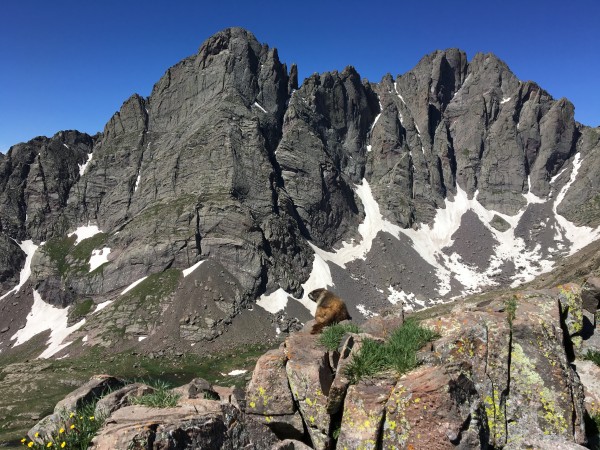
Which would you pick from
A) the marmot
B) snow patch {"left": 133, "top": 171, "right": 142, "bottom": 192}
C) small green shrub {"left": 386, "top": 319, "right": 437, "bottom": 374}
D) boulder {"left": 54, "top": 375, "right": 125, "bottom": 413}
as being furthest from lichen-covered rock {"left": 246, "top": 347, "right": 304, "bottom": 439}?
snow patch {"left": 133, "top": 171, "right": 142, "bottom": 192}

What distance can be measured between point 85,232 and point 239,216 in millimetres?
76107

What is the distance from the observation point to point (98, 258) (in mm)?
142250

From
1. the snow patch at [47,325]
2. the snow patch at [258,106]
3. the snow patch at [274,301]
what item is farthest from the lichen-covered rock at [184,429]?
the snow patch at [258,106]

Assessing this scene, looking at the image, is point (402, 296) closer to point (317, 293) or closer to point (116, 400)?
point (317, 293)

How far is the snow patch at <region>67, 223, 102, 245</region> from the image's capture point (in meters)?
160

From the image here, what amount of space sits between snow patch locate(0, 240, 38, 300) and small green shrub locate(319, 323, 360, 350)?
170739mm

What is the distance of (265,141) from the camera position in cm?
15900

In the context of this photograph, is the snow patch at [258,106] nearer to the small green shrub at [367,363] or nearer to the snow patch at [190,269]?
the snow patch at [190,269]

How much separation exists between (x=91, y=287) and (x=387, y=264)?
346 feet

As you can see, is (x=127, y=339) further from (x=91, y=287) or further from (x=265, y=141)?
(x=265, y=141)

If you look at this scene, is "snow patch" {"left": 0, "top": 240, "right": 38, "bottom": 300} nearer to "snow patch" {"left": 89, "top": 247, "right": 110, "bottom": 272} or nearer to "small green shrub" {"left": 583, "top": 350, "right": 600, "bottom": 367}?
"snow patch" {"left": 89, "top": 247, "right": 110, "bottom": 272}

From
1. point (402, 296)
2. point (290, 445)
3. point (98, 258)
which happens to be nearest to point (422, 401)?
point (290, 445)

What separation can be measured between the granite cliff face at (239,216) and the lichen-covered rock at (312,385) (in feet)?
323

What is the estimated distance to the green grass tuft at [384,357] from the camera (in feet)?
31.0
